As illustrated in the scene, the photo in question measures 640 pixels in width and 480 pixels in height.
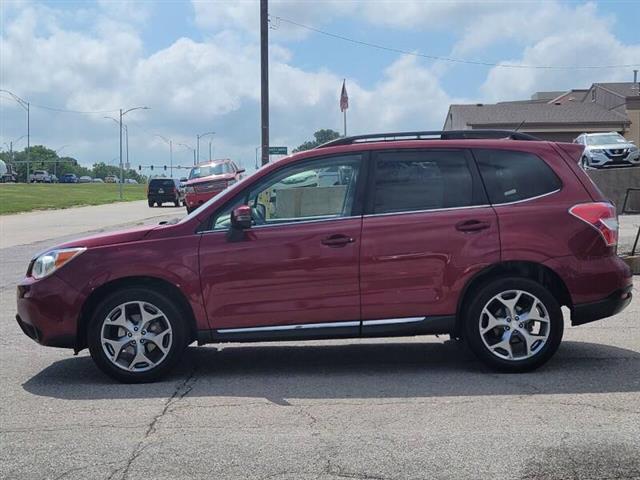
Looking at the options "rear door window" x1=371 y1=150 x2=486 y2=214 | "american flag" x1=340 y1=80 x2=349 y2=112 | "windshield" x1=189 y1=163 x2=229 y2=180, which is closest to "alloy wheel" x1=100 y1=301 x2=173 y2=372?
"rear door window" x1=371 y1=150 x2=486 y2=214

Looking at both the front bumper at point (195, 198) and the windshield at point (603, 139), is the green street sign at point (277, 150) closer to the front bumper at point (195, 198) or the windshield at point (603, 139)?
the front bumper at point (195, 198)

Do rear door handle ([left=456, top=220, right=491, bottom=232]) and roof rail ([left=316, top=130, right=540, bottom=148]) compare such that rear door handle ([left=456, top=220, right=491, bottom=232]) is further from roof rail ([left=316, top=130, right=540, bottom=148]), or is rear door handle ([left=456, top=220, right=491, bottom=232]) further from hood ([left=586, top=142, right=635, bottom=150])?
hood ([left=586, top=142, right=635, bottom=150])

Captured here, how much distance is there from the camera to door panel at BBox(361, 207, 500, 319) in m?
5.95

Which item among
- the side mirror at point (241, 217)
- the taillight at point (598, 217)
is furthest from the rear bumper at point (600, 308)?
the side mirror at point (241, 217)

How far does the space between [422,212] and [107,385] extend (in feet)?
9.46

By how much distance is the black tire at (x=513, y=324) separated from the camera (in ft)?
19.6

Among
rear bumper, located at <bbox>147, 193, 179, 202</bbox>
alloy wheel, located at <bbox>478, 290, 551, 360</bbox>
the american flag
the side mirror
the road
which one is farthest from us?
rear bumper, located at <bbox>147, 193, 179, 202</bbox>

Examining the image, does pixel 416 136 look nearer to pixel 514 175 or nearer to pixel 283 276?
pixel 514 175

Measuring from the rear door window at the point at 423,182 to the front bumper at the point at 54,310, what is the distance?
2.51 meters

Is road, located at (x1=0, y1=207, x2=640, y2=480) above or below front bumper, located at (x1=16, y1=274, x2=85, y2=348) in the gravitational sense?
below

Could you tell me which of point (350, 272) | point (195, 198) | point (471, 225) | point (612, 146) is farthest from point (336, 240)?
point (612, 146)

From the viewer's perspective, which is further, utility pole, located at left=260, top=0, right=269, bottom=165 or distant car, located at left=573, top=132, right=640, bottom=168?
distant car, located at left=573, top=132, right=640, bottom=168

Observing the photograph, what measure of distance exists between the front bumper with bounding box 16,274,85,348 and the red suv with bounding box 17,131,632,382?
0.01 meters

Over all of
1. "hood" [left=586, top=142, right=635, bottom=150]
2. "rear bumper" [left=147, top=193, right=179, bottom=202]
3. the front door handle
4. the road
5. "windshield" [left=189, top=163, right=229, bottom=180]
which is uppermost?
"hood" [left=586, top=142, right=635, bottom=150]
